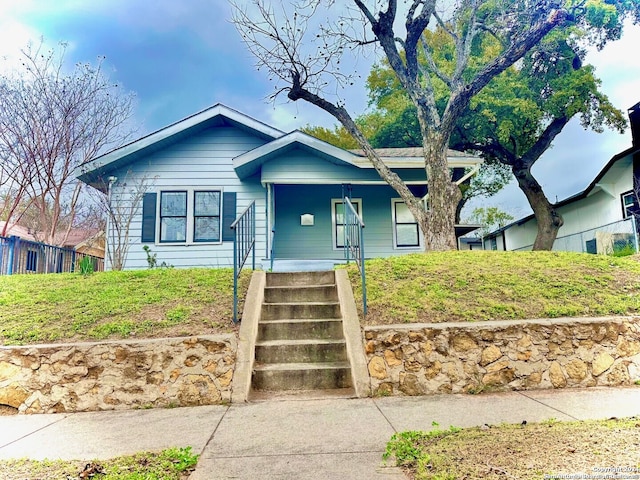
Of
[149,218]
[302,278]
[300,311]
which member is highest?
[149,218]

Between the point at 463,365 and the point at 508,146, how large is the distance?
51.0 ft

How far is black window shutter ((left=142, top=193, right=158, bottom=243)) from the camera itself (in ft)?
32.0

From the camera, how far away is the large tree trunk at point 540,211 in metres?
16.3

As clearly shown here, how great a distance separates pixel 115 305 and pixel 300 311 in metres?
2.43

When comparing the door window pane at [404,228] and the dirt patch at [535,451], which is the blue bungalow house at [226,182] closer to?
the door window pane at [404,228]

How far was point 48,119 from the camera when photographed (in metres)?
11.4

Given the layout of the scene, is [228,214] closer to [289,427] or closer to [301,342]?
[301,342]

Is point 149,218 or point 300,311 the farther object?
point 149,218

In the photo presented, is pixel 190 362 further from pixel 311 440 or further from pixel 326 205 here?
pixel 326 205

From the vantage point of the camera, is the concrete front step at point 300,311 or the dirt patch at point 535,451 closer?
the dirt patch at point 535,451

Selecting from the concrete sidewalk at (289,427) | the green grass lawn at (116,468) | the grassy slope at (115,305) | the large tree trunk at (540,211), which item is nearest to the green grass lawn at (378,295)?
the grassy slope at (115,305)

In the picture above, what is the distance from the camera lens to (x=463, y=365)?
4336mm

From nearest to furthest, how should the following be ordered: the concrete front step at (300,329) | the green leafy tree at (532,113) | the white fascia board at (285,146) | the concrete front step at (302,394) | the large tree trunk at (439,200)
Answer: the concrete front step at (302,394), the concrete front step at (300,329), the large tree trunk at (439,200), the white fascia board at (285,146), the green leafy tree at (532,113)

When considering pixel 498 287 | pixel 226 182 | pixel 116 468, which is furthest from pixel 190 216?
pixel 116 468
